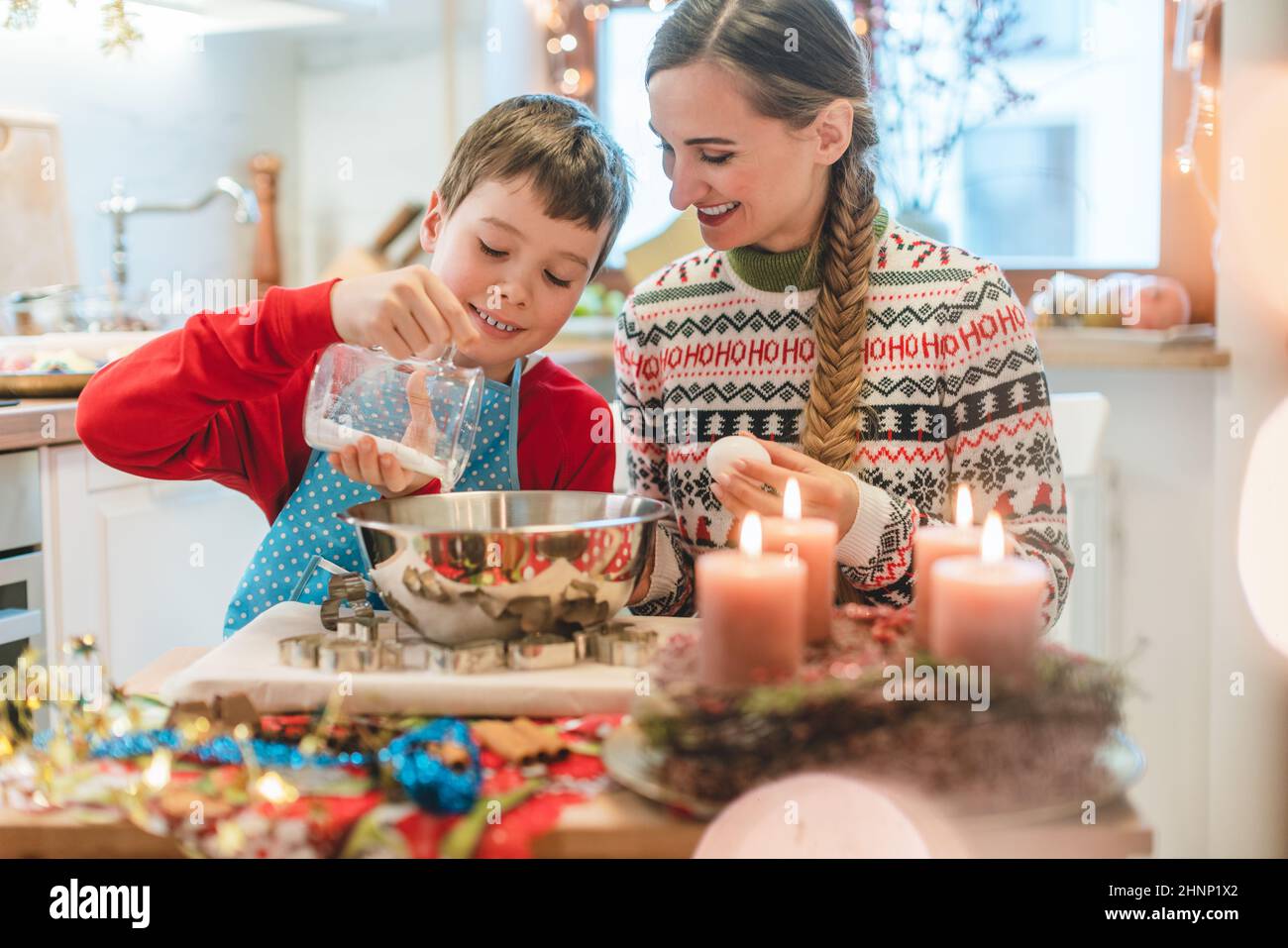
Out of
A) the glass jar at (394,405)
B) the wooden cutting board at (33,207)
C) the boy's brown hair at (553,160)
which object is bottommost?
the glass jar at (394,405)

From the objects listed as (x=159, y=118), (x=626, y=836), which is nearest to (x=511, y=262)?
(x=626, y=836)

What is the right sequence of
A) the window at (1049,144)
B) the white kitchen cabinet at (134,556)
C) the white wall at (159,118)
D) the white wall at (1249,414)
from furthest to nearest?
the window at (1049,144) < the white wall at (159,118) < the white wall at (1249,414) < the white kitchen cabinet at (134,556)

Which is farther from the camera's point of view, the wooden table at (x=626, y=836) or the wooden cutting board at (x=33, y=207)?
the wooden cutting board at (x=33, y=207)

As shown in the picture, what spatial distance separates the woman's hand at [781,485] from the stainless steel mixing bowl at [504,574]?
9cm

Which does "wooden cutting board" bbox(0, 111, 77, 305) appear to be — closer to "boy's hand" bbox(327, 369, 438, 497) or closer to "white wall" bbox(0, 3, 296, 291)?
"white wall" bbox(0, 3, 296, 291)

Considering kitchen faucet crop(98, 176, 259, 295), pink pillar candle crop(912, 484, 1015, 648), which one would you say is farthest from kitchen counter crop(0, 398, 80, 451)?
pink pillar candle crop(912, 484, 1015, 648)

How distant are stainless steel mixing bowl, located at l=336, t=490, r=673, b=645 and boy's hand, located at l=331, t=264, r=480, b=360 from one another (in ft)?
0.47

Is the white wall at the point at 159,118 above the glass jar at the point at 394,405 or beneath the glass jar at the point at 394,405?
above

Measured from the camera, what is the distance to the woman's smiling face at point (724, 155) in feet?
3.99

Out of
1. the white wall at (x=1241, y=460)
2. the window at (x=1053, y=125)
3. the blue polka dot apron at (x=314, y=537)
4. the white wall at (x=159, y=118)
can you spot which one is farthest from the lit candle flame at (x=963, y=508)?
the white wall at (x=159, y=118)

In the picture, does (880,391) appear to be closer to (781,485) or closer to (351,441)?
(781,485)

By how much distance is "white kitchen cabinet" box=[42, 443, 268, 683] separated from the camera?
184 centimetres

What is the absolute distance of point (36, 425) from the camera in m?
1.76

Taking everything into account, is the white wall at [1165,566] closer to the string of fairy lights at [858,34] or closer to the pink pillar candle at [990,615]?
Result: the string of fairy lights at [858,34]
